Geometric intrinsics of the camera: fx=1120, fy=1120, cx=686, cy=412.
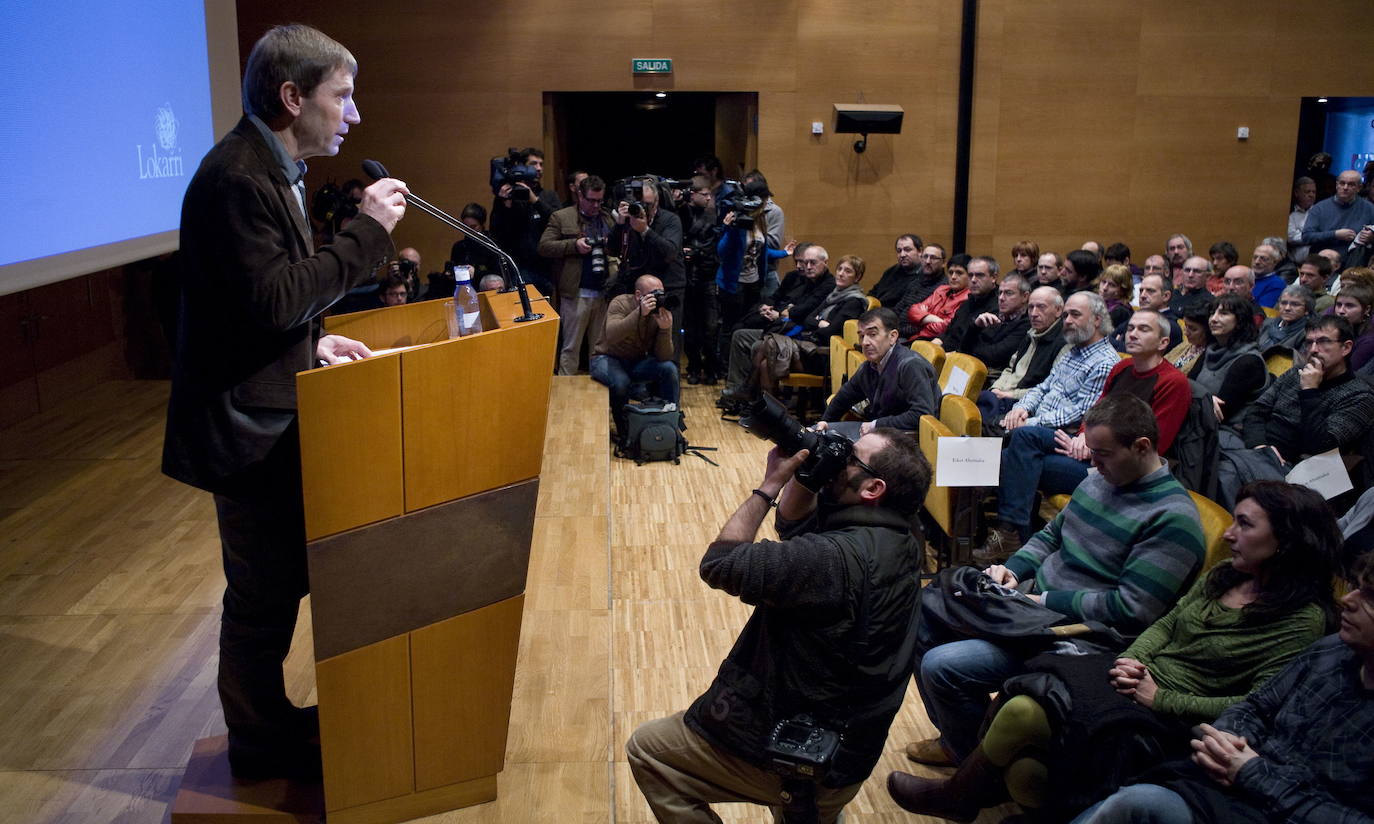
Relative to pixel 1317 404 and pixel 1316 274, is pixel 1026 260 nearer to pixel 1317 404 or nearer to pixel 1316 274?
pixel 1316 274

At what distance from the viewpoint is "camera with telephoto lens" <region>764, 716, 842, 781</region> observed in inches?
75.8

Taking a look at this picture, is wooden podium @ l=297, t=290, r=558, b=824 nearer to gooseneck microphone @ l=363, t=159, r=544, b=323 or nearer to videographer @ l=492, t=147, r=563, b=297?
gooseneck microphone @ l=363, t=159, r=544, b=323

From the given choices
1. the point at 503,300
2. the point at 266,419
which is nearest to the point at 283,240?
the point at 266,419

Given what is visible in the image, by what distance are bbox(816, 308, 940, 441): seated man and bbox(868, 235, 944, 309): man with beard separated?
2.98m

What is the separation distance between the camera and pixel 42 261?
339 cm

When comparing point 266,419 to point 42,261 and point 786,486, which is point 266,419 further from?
point 42,261

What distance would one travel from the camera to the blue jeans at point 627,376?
6461 millimetres

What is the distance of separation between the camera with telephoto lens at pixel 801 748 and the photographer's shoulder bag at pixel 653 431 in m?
4.34

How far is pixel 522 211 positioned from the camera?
7.86m

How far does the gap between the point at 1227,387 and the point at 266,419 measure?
4129 mm

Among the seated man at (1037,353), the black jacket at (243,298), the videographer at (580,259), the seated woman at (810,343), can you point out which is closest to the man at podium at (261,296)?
the black jacket at (243,298)

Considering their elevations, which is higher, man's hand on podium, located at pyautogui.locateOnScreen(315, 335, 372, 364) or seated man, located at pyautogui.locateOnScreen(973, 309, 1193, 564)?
man's hand on podium, located at pyautogui.locateOnScreen(315, 335, 372, 364)

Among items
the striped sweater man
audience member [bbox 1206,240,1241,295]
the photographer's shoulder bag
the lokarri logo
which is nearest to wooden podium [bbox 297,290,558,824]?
the striped sweater man

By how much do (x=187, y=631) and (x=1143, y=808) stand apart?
2.54 metres
